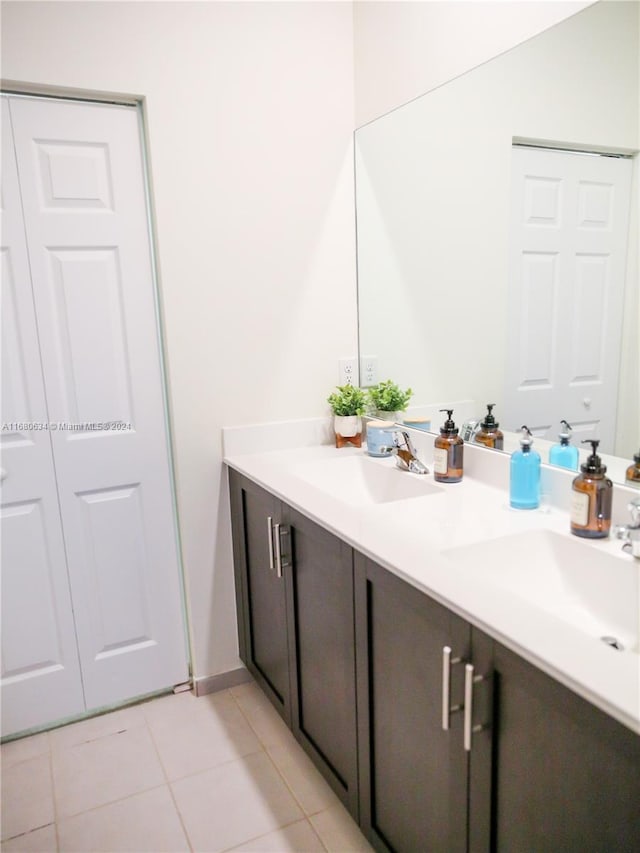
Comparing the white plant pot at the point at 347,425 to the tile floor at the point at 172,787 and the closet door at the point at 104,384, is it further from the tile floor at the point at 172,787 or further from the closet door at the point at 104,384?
the tile floor at the point at 172,787

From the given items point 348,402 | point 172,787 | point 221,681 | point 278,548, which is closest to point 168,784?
point 172,787

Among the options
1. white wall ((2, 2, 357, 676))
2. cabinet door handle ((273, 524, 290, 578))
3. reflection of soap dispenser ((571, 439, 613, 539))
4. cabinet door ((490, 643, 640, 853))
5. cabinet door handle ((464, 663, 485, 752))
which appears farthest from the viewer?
white wall ((2, 2, 357, 676))

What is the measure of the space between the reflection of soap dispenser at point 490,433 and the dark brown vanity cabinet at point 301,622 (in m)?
0.59

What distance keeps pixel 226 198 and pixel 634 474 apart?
1500 millimetres

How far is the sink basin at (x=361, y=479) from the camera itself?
6.19 feet

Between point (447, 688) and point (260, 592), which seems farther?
point (260, 592)

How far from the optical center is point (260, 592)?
202 cm

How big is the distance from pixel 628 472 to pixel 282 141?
5.04 feet

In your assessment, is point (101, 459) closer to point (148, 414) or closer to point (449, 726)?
point (148, 414)

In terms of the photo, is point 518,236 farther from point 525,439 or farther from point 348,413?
point 348,413

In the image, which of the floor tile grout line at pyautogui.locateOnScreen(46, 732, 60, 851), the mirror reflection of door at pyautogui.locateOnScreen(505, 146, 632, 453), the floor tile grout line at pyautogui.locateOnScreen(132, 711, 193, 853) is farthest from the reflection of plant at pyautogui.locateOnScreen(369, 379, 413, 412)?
the floor tile grout line at pyautogui.locateOnScreen(46, 732, 60, 851)

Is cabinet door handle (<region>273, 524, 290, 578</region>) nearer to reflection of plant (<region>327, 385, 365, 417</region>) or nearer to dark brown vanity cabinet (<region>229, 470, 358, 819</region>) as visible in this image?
dark brown vanity cabinet (<region>229, 470, 358, 819</region>)

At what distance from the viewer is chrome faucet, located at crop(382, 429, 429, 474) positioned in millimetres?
1874

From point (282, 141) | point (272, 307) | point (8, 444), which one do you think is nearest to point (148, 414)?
point (8, 444)
